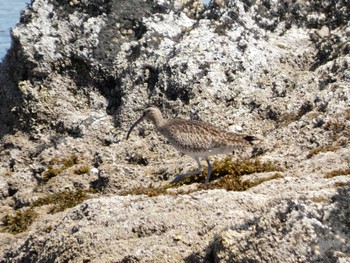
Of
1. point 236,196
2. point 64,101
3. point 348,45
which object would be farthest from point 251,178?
point 64,101

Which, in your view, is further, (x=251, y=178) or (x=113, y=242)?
(x=251, y=178)

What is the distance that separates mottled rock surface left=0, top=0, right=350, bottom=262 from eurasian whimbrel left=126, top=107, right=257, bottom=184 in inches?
17.8

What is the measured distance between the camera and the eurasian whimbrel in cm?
1211

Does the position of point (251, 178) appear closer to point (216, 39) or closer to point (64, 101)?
point (216, 39)

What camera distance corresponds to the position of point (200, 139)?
12.3 m

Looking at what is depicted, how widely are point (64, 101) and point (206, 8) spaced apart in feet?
11.0

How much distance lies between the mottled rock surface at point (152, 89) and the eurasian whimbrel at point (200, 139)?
1.48ft

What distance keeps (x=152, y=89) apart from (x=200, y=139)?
2321mm

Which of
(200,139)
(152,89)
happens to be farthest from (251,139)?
(152,89)

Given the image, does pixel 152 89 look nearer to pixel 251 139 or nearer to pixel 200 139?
pixel 200 139

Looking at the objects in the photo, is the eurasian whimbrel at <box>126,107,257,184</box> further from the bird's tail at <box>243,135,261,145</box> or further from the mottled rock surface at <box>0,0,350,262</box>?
the mottled rock surface at <box>0,0,350,262</box>

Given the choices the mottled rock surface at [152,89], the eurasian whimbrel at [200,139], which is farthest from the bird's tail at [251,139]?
the mottled rock surface at [152,89]

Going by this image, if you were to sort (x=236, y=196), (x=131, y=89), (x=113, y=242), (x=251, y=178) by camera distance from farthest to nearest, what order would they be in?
(x=131, y=89) < (x=251, y=178) < (x=236, y=196) < (x=113, y=242)

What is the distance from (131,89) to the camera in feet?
47.1
